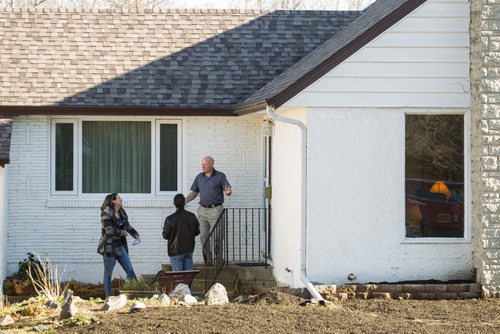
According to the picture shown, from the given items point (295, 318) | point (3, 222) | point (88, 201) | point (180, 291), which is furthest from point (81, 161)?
point (295, 318)

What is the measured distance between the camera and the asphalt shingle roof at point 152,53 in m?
18.7

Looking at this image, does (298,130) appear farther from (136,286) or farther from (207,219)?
(136,286)

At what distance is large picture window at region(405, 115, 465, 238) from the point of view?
49.0ft

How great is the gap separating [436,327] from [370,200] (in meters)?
3.47

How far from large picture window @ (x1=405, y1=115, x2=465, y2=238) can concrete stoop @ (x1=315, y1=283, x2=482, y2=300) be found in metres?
0.87

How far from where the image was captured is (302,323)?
11.4 meters

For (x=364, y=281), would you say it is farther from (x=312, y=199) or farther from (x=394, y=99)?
(x=394, y=99)

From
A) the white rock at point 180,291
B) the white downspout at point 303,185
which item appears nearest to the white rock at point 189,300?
the white rock at point 180,291

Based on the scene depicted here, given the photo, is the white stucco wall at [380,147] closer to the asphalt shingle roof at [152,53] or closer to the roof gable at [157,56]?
the roof gable at [157,56]

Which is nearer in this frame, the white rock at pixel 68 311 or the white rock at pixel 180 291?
the white rock at pixel 68 311

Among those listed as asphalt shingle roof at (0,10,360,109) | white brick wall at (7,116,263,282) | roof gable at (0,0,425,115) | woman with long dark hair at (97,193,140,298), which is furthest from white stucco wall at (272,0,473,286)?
asphalt shingle roof at (0,10,360,109)

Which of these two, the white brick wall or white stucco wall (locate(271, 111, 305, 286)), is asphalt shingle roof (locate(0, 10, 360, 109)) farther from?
A: white stucco wall (locate(271, 111, 305, 286))

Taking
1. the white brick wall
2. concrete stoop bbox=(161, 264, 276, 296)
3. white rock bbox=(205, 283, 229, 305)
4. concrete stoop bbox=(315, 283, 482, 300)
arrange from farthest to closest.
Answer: the white brick wall → concrete stoop bbox=(161, 264, 276, 296) → concrete stoop bbox=(315, 283, 482, 300) → white rock bbox=(205, 283, 229, 305)

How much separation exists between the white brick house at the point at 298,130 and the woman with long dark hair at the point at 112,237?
7.18 feet
